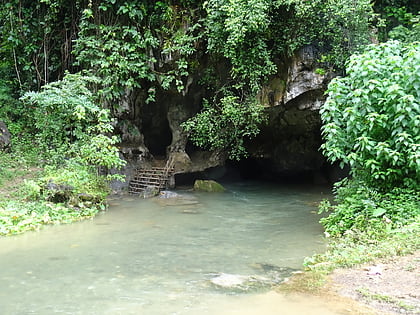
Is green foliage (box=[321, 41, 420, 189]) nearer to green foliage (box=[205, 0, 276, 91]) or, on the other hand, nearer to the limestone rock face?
green foliage (box=[205, 0, 276, 91])

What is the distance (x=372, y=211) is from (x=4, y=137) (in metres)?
10.3

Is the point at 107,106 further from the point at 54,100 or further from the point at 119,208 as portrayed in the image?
the point at 119,208

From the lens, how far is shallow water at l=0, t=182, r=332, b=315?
401cm

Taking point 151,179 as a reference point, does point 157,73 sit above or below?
above

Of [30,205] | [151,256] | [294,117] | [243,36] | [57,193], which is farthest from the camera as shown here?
[294,117]

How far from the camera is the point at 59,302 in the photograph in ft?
13.1

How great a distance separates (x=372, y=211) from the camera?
630cm

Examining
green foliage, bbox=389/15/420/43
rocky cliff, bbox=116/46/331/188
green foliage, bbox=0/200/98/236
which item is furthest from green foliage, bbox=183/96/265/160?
green foliage, bbox=0/200/98/236

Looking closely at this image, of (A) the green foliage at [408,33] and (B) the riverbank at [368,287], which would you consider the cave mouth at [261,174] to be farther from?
(B) the riverbank at [368,287]

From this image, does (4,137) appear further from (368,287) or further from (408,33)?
(408,33)

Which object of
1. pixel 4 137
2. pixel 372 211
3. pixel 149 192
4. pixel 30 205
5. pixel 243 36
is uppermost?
pixel 243 36

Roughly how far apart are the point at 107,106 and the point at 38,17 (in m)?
3.92

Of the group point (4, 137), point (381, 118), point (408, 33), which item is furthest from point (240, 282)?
point (4, 137)

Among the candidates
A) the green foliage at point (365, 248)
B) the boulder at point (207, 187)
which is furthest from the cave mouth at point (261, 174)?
the green foliage at point (365, 248)
